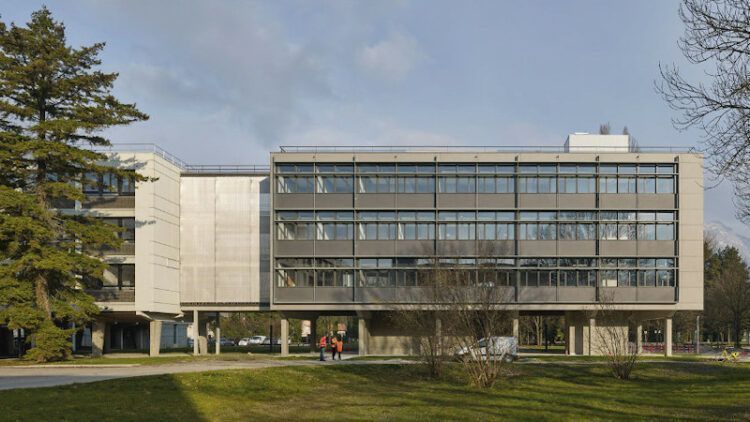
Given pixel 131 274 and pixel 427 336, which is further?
pixel 131 274

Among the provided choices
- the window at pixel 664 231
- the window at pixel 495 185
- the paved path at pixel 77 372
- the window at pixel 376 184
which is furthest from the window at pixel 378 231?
the window at pixel 664 231

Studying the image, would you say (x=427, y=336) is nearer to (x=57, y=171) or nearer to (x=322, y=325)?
(x=57, y=171)

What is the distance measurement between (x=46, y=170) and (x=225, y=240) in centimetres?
1741

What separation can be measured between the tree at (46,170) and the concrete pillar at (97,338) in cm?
845

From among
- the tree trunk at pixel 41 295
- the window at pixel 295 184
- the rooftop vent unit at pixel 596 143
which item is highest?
the rooftop vent unit at pixel 596 143

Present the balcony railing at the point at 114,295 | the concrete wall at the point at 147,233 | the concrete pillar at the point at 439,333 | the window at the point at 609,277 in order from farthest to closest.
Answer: the window at the point at 609,277
the concrete wall at the point at 147,233
the balcony railing at the point at 114,295
the concrete pillar at the point at 439,333

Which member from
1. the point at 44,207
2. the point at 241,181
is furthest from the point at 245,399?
the point at 241,181

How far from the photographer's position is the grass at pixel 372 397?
20828 mm

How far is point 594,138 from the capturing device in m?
62.8

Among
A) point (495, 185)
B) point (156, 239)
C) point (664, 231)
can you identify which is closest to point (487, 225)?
point (495, 185)

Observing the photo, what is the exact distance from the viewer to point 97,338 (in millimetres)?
55625

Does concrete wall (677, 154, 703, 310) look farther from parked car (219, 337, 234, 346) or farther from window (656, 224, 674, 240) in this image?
parked car (219, 337, 234, 346)

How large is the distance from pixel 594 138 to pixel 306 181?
2434 cm

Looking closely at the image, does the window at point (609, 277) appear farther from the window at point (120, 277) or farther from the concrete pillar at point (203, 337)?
the window at point (120, 277)
